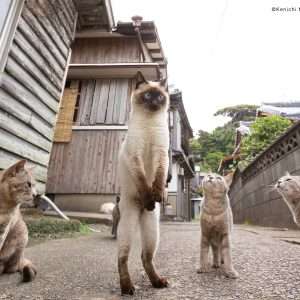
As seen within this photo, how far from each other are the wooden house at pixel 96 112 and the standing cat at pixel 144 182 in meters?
6.16

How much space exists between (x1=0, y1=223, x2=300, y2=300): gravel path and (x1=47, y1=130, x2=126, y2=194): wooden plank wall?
4.82 meters

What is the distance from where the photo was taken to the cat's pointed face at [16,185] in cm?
227

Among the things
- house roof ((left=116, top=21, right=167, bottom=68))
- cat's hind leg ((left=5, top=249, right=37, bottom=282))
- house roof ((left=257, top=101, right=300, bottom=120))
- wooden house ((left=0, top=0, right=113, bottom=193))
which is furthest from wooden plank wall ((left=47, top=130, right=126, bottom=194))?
house roof ((left=257, top=101, right=300, bottom=120))

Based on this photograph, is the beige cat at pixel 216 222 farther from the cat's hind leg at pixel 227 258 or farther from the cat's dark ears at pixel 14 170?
the cat's dark ears at pixel 14 170

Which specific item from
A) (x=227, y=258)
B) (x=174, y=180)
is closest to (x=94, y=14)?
(x=227, y=258)

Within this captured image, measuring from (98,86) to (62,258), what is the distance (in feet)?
24.2

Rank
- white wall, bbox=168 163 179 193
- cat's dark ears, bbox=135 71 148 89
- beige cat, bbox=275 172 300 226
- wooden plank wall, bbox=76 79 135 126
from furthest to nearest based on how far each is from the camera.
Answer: white wall, bbox=168 163 179 193, wooden plank wall, bbox=76 79 135 126, beige cat, bbox=275 172 300 226, cat's dark ears, bbox=135 71 148 89

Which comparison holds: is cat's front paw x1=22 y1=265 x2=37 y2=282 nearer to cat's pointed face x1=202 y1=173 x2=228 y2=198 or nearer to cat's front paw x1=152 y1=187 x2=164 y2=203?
cat's front paw x1=152 y1=187 x2=164 y2=203

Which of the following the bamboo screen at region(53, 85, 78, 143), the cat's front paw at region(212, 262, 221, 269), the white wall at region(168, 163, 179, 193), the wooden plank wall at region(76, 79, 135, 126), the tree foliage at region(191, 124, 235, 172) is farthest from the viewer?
the tree foliage at region(191, 124, 235, 172)

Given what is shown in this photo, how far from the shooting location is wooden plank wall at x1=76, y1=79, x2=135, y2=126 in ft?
29.9

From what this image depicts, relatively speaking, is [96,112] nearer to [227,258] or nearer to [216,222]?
[216,222]

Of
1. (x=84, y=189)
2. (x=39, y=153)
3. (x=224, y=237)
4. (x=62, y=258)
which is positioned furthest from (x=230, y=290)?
(x=84, y=189)

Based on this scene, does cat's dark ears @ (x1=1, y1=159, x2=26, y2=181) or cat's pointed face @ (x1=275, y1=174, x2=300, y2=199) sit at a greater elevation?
cat's pointed face @ (x1=275, y1=174, x2=300, y2=199)

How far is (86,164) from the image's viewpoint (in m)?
8.72
